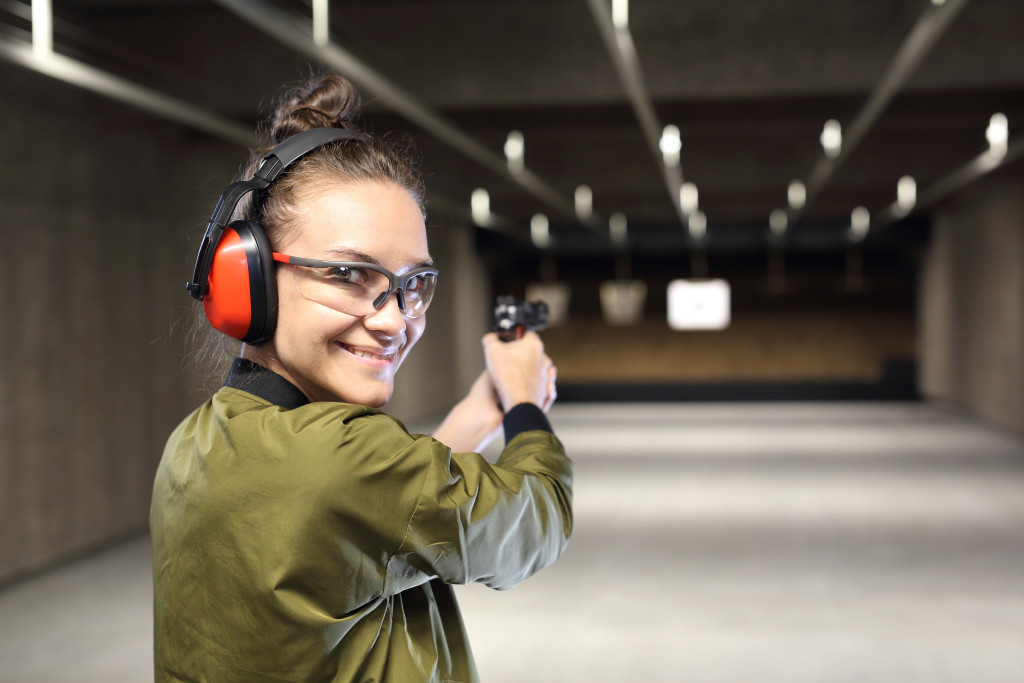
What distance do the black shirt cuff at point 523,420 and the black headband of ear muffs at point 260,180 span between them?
0.99ft

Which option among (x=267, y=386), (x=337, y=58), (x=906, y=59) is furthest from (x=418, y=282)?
(x=906, y=59)

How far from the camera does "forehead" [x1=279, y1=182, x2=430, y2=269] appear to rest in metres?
0.76

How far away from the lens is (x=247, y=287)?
0.77 m

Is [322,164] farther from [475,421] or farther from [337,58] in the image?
[337,58]

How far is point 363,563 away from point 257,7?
2.50m

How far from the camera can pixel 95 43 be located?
4680mm

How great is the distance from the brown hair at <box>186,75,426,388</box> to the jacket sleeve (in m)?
0.24

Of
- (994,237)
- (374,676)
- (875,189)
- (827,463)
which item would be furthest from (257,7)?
(994,237)

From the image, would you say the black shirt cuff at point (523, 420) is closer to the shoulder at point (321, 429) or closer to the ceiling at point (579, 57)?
the shoulder at point (321, 429)

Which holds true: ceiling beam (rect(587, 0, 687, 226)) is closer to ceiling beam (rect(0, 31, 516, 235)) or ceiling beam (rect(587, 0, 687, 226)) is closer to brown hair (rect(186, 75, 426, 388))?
ceiling beam (rect(0, 31, 516, 235))

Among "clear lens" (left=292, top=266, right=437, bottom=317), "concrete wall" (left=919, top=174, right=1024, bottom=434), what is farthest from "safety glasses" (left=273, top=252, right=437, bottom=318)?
"concrete wall" (left=919, top=174, right=1024, bottom=434)

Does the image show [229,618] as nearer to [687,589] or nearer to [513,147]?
[687,589]

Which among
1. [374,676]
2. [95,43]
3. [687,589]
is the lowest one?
[687,589]

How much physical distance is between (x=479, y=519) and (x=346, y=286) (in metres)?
0.22
